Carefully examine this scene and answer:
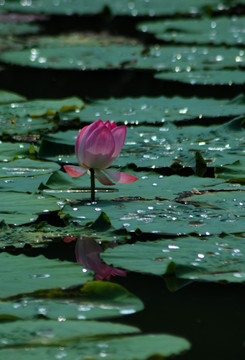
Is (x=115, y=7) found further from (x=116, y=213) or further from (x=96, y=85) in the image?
(x=116, y=213)

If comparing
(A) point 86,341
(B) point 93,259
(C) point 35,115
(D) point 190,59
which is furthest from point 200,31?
(A) point 86,341

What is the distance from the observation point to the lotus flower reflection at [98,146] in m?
2.06

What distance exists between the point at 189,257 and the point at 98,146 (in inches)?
17.4

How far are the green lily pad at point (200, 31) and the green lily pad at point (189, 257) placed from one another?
3.66 meters

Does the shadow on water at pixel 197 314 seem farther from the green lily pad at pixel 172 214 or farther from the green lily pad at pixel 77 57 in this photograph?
the green lily pad at pixel 77 57

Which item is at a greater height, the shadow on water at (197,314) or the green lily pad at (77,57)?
the green lily pad at (77,57)

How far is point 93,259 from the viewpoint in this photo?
1.83 meters

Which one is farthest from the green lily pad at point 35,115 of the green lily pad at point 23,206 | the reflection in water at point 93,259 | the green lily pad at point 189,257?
the green lily pad at point 189,257

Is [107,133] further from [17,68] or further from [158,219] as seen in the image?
[17,68]

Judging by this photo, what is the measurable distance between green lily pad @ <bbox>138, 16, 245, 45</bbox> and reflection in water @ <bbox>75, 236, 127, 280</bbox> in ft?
12.0

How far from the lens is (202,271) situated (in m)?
1.68

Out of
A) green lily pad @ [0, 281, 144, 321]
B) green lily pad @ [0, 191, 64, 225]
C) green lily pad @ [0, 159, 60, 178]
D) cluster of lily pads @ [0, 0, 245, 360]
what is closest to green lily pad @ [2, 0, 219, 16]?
cluster of lily pads @ [0, 0, 245, 360]

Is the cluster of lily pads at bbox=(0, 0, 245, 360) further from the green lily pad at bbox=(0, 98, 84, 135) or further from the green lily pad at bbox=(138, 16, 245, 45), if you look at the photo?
the green lily pad at bbox=(138, 16, 245, 45)

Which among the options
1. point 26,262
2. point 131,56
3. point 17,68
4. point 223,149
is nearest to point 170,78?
point 131,56
